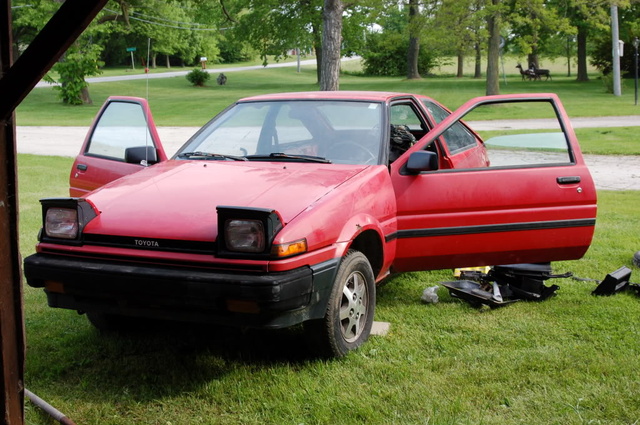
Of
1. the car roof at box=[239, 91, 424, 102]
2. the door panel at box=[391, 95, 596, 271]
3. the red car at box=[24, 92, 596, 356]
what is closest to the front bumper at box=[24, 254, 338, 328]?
Answer: the red car at box=[24, 92, 596, 356]

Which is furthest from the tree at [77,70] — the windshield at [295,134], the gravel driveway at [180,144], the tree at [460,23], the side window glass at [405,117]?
the windshield at [295,134]

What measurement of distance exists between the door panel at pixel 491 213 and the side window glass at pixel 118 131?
2.38m

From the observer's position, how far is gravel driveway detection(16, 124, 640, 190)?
11945 millimetres

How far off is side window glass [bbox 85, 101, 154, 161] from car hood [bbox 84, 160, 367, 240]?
4.61 ft

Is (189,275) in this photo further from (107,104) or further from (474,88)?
(474,88)

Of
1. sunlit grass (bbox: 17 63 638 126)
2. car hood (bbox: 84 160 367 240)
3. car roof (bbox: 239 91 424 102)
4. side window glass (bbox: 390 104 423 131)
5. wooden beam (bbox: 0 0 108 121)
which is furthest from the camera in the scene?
sunlit grass (bbox: 17 63 638 126)

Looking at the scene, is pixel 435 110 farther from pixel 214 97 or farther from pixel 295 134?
pixel 214 97

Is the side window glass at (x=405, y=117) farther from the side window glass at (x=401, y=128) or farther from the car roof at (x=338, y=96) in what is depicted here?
the car roof at (x=338, y=96)

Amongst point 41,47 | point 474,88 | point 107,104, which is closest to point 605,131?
point 107,104

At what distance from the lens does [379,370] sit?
13.4 ft

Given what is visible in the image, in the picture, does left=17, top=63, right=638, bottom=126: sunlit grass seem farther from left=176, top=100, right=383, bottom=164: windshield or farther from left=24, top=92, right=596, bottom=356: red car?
left=176, top=100, right=383, bottom=164: windshield

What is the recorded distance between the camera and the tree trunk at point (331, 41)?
1292 cm

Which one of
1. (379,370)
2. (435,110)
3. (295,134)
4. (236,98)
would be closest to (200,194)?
(295,134)

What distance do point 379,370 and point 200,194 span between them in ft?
4.69
